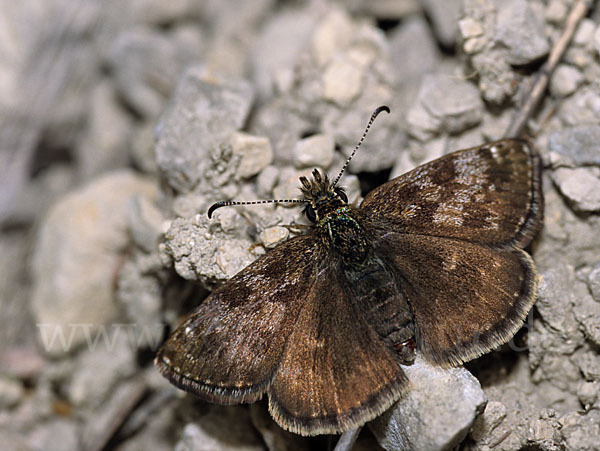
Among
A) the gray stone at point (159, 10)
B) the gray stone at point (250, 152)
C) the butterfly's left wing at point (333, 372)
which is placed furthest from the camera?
the gray stone at point (159, 10)

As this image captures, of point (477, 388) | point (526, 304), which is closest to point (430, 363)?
point (477, 388)

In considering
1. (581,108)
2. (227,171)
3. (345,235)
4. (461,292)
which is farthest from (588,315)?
(227,171)

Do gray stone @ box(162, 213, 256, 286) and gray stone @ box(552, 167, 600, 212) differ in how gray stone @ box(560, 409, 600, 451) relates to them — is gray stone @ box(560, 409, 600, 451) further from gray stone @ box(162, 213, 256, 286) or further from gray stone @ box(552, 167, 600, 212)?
gray stone @ box(162, 213, 256, 286)

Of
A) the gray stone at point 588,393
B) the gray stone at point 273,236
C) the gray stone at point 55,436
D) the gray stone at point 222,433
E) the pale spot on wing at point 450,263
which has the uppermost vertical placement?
the gray stone at point 273,236

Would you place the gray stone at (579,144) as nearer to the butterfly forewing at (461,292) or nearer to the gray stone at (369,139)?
the butterfly forewing at (461,292)

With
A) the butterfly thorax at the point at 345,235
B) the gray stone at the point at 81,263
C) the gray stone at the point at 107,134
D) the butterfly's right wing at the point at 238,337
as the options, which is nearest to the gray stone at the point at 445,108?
the butterfly thorax at the point at 345,235

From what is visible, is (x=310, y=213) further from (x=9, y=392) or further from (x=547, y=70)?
(x=9, y=392)

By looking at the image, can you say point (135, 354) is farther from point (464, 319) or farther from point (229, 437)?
point (464, 319)
